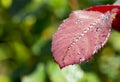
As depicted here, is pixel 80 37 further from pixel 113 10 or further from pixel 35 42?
pixel 35 42

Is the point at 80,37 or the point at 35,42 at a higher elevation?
the point at 80,37

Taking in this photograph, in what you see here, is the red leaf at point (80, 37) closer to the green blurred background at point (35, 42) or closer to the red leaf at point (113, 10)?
the red leaf at point (113, 10)

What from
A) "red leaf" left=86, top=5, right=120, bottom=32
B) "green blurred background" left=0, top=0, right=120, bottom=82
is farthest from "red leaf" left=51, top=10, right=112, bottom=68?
"green blurred background" left=0, top=0, right=120, bottom=82

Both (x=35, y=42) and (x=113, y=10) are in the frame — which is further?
(x=35, y=42)

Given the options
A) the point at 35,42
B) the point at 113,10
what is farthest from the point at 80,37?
the point at 35,42

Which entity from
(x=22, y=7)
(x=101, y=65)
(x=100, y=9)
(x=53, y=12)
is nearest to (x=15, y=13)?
(x=22, y=7)

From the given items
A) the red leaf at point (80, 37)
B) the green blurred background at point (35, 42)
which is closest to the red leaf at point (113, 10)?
the red leaf at point (80, 37)

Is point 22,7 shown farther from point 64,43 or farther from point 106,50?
point 64,43
